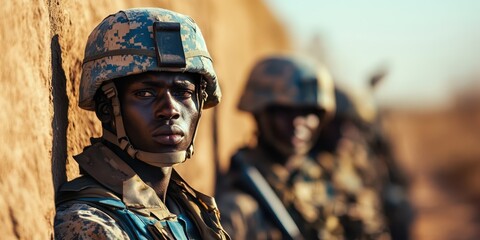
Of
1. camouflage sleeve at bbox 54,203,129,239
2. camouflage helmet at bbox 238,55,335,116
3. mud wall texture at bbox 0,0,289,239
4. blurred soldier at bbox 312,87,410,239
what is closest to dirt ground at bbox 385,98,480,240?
blurred soldier at bbox 312,87,410,239

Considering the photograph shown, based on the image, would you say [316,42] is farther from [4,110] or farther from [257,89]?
[4,110]

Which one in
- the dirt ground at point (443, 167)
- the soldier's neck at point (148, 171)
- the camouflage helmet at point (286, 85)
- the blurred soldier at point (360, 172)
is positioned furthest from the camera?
the dirt ground at point (443, 167)

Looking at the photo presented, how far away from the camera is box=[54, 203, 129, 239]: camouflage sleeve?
470 cm

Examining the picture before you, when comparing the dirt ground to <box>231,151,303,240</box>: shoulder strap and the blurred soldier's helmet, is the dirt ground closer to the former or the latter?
<box>231,151,303,240</box>: shoulder strap

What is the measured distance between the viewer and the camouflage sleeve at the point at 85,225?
4703 mm

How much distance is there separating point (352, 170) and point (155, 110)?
6553mm

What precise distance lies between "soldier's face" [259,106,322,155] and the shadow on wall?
3.64m

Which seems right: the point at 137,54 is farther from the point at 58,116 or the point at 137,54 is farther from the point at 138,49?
the point at 58,116

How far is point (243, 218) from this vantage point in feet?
26.7

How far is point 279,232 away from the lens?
8.57m

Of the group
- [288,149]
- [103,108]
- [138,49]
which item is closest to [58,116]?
[103,108]

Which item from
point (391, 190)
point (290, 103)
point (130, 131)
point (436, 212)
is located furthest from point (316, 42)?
point (130, 131)

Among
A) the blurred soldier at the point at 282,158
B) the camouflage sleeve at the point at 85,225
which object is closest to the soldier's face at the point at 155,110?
the camouflage sleeve at the point at 85,225

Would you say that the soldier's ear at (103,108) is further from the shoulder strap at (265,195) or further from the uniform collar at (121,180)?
the shoulder strap at (265,195)
